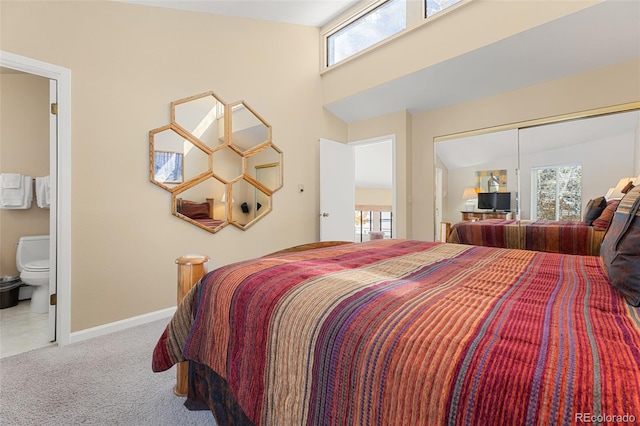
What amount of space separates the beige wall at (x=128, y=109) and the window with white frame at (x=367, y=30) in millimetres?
1122

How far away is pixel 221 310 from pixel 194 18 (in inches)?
121

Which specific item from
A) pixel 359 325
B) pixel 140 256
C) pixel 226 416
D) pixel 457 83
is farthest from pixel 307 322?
pixel 457 83

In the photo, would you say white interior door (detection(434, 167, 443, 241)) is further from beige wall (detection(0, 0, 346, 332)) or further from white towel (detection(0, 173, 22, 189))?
white towel (detection(0, 173, 22, 189))

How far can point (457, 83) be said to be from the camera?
3.46 m

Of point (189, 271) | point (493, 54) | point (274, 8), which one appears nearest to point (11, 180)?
point (189, 271)

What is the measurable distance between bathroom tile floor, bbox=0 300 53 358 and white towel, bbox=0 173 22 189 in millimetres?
1281

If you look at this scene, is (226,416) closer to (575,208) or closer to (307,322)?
(307,322)

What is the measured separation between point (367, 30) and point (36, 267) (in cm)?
448

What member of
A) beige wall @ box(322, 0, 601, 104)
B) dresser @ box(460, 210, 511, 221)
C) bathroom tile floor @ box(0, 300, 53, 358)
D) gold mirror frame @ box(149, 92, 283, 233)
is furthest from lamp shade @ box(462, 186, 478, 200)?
bathroom tile floor @ box(0, 300, 53, 358)

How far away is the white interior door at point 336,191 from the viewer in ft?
13.8

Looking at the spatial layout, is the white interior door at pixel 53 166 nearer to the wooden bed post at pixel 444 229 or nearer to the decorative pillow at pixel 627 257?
the decorative pillow at pixel 627 257

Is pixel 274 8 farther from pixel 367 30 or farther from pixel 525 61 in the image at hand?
pixel 525 61

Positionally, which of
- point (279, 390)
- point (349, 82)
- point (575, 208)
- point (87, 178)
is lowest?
point (279, 390)

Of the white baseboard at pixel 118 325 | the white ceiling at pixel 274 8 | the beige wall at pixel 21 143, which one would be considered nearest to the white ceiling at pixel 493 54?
the white ceiling at pixel 274 8
